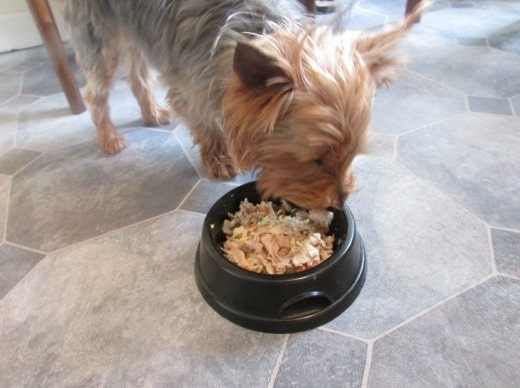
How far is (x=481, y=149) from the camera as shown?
1.91 metres

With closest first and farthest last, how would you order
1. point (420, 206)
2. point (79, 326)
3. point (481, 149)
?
point (79, 326) → point (420, 206) → point (481, 149)

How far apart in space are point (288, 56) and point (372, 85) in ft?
0.88

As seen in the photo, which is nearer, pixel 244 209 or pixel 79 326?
pixel 79 326

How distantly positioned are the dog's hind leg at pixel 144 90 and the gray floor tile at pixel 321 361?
1.51 meters

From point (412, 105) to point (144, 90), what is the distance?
1463mm

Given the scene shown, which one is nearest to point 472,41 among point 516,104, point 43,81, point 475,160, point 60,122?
point 516,104

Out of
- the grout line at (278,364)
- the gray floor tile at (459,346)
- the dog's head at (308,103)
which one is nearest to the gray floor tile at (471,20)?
the dog's head at (308,103)

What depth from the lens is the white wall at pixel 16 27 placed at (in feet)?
10.9

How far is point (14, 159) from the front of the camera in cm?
213

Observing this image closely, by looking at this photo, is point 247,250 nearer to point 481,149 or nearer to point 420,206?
point 420,206

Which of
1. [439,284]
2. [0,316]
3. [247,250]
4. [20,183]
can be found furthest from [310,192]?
[20,183]

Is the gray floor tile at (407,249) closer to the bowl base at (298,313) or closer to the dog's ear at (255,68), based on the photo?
the bowl base at (298,313)

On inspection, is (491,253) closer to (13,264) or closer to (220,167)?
(220,167)

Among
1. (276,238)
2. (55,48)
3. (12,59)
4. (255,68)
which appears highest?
(255,68)
